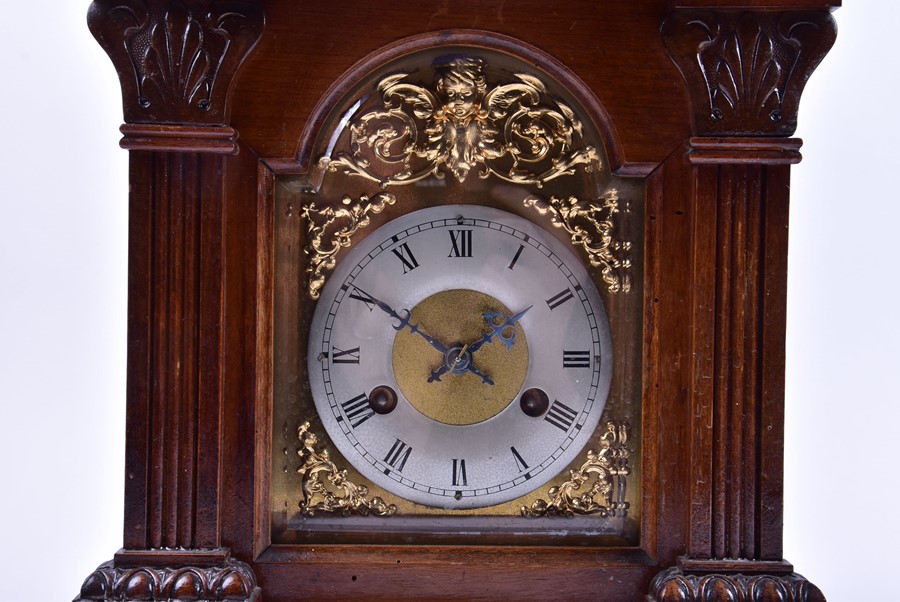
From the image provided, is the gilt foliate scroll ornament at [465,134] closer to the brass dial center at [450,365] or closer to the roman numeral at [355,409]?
the brass dial center at [450,365]

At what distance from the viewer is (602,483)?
143 centimetres

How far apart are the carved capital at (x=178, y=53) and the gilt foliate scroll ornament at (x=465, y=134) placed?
0.63 feet

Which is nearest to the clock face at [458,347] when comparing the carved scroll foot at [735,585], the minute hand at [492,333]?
the minute hand at [492,333]

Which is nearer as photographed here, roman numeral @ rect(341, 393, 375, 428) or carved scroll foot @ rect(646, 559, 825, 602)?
carved scroll foot @ rect(646, 559, 825, 602)

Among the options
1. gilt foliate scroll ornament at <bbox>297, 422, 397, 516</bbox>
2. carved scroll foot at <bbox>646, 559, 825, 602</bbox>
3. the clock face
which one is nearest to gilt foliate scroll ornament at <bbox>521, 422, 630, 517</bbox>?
the clock face

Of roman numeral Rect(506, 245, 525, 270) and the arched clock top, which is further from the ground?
the arched clock top

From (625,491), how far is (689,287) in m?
0.32

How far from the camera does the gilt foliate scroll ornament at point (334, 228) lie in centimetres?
142

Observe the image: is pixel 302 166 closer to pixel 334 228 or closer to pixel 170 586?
pixel 334 228

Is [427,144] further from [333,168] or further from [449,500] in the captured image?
[449,500]

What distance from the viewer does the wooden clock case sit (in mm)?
1335

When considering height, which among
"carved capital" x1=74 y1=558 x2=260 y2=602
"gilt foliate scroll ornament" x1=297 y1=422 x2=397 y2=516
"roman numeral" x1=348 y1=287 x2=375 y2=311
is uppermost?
"roman numeral" x1=348 y1=287 x2=375 y2=311

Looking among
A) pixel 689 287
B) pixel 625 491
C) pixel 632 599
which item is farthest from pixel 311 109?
pixel 632 599

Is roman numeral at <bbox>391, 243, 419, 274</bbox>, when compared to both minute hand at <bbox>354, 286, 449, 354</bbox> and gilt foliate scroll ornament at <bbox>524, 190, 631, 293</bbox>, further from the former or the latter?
gilt foliate scroll ornament at <bbox>524, 190, 631, 293</bbox>
